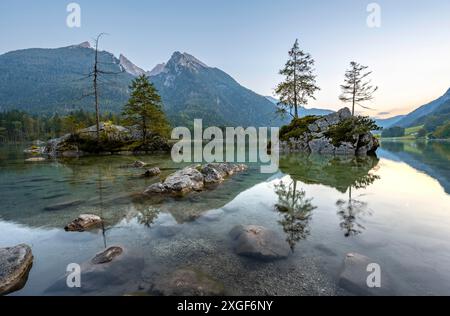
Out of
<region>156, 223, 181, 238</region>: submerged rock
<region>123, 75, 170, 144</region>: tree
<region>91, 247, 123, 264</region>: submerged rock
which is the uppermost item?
<region>123, 75, 170, 144</region>: tree

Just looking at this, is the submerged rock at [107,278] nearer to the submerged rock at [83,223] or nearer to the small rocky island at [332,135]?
the submerged rock at [83,223]

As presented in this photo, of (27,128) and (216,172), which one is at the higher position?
(27,128)

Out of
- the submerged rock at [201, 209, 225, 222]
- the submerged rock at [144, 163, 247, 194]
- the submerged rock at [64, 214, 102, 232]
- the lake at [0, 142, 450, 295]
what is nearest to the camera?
the lake at [0, 142, 450, 295]

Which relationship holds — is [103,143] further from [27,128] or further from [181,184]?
[27,128]

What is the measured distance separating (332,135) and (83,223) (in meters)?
41.8

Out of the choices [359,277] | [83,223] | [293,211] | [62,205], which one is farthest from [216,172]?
[359,277]

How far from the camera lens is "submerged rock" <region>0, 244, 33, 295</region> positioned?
17.8ft

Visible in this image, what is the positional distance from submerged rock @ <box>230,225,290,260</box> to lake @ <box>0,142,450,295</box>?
24 cm

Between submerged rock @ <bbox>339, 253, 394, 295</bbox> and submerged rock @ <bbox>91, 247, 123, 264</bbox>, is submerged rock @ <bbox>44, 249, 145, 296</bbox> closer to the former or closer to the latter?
submerged rock @ <bbox>91, 247, 123, 264</bbox>

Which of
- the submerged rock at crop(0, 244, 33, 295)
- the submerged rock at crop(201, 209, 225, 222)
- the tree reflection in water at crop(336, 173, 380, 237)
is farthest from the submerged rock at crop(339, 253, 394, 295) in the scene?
the submerged rock at crop(0, 244, 33, 295)

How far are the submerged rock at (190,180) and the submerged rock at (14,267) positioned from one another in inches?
311

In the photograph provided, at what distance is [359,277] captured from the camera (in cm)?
554

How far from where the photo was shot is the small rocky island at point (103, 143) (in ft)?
135
